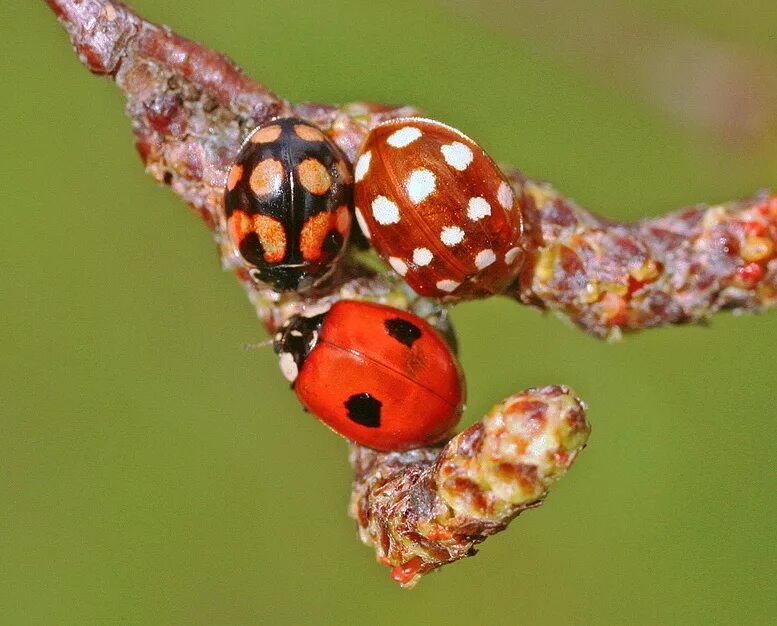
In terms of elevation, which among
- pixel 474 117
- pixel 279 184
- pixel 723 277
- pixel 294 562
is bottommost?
pixel 294 562

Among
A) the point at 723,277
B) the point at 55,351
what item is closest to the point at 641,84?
the point at 723,277

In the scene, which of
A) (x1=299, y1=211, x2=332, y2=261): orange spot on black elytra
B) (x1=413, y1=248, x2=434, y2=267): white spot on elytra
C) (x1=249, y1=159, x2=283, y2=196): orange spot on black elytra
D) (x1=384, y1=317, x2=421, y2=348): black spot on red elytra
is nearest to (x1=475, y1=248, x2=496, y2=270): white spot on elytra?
(x1=413, y1=248, x2=434, y2=267): white spot on elytra

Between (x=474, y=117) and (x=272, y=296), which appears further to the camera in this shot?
(x=474, y=117)

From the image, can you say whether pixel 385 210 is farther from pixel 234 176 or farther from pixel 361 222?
pixel 234 176

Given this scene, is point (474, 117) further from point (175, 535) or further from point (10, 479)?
point (10, 479)

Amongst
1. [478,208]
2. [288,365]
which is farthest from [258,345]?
[478,208]

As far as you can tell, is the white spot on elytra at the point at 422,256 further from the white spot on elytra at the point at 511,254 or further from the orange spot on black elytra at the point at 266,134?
the orange spot on black elytra at the point at 266,134
